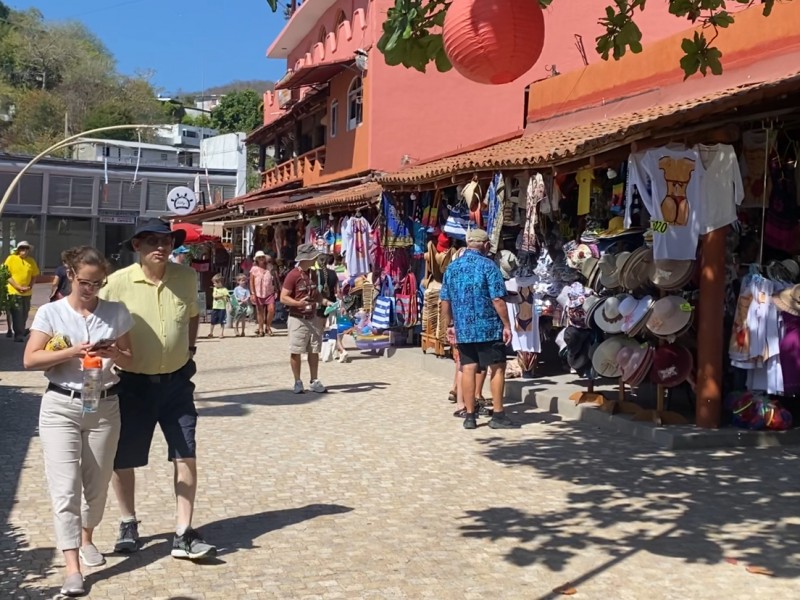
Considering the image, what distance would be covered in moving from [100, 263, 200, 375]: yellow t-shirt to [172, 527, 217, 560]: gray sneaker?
2.82 ft

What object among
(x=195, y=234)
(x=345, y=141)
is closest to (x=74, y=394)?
(x=195, y=234)

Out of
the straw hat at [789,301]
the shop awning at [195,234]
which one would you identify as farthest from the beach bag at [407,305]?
the straw hat at [789,301]

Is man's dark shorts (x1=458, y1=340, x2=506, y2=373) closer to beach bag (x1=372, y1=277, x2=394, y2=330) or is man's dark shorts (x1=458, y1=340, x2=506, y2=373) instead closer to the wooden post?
the wooden post

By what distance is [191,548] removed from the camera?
172 inches

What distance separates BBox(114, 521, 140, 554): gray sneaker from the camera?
448 centimetres

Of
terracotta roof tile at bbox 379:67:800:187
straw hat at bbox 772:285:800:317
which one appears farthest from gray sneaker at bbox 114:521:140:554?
straw hat at bbox 772:285:800:317

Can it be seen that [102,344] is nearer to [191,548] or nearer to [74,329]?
[74,329]

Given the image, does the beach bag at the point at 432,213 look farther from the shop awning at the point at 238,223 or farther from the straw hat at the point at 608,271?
the shop awning at the point at 238,223

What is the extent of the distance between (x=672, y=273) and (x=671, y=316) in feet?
1.22

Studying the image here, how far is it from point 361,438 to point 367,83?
47.6 feet

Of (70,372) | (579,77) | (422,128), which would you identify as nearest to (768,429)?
(70,372)

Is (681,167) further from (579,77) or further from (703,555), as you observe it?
(579,77)

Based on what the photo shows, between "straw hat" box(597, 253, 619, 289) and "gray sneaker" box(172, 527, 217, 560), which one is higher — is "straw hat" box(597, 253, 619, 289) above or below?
above

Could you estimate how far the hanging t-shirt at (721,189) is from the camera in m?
7.18
